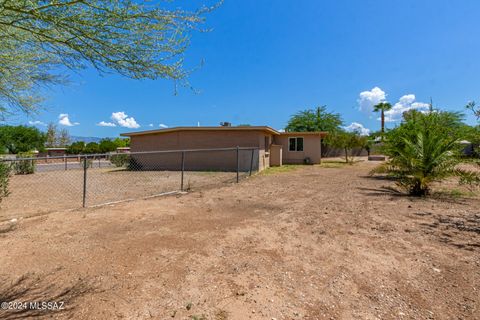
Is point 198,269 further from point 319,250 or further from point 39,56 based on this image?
point 39,56

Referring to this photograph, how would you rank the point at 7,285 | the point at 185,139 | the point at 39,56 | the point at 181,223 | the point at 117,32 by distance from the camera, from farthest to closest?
the point at 185,139 < the point at 181,223 < the point at 39,56 < the point at 7,285 < the point at 117,32

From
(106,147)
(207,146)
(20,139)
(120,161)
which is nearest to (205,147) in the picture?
(207,146)

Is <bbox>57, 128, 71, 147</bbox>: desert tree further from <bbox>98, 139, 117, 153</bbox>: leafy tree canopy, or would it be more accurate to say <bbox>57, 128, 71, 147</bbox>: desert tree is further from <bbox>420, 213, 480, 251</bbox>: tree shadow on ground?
<bbox>420, 213, 480, 251</bbox>: tree shadow on ground

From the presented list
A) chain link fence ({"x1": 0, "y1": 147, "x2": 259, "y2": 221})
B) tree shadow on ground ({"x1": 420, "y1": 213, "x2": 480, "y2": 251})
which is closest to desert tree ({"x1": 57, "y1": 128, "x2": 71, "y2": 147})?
chain link fence ({"x1": 0, "y1": 147, "x2": 259, "y2": 221})

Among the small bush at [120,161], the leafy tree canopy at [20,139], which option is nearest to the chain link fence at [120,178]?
the small bush at [120,161]

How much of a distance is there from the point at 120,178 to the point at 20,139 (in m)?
38.2

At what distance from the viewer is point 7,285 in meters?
2.73

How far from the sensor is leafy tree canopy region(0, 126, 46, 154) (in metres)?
37.0

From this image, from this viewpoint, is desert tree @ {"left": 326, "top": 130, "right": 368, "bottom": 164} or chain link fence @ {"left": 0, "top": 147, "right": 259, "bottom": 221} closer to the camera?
chain link fence @ {"left": 0, "top": 147, "right": 259, "bottom": 221}

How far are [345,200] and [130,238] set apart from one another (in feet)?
17.4

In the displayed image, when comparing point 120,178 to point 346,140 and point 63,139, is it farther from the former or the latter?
point 63,139

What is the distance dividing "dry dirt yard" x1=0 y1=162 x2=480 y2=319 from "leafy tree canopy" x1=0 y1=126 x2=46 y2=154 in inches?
1700

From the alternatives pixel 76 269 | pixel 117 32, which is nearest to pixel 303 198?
pixel 76 269

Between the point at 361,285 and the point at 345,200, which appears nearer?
the point at 361,285
